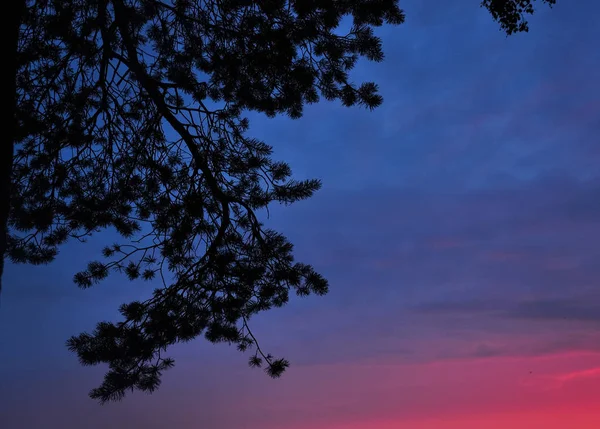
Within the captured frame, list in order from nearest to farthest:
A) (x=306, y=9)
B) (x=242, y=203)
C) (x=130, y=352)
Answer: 1. (x=306, y=9)
2. (x=130, y=352)
3. (x=242, y=203)

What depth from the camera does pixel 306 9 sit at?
6.22 m

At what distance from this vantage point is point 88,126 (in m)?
7.65

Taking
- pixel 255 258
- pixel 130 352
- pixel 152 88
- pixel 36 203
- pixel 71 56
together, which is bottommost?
pixel 130 352

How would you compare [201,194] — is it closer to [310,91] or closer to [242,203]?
[242,203]

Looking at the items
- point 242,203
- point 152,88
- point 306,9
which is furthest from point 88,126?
point 306,9

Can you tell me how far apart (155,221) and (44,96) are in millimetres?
2290

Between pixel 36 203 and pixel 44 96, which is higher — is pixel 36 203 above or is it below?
below

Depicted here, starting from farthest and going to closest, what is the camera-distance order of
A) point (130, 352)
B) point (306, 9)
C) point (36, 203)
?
1. point (36, 203)
2. point (130, 352)
3. point (306, 9)

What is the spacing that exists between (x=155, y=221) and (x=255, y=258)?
4.72ft

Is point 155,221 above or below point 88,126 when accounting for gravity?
below

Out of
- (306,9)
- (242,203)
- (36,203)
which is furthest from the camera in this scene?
(36,203)

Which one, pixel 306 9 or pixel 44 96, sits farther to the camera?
pixel 44 96

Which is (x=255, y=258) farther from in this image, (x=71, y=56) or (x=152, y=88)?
(x=71, y=56)

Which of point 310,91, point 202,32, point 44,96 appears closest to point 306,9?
point 310,91
